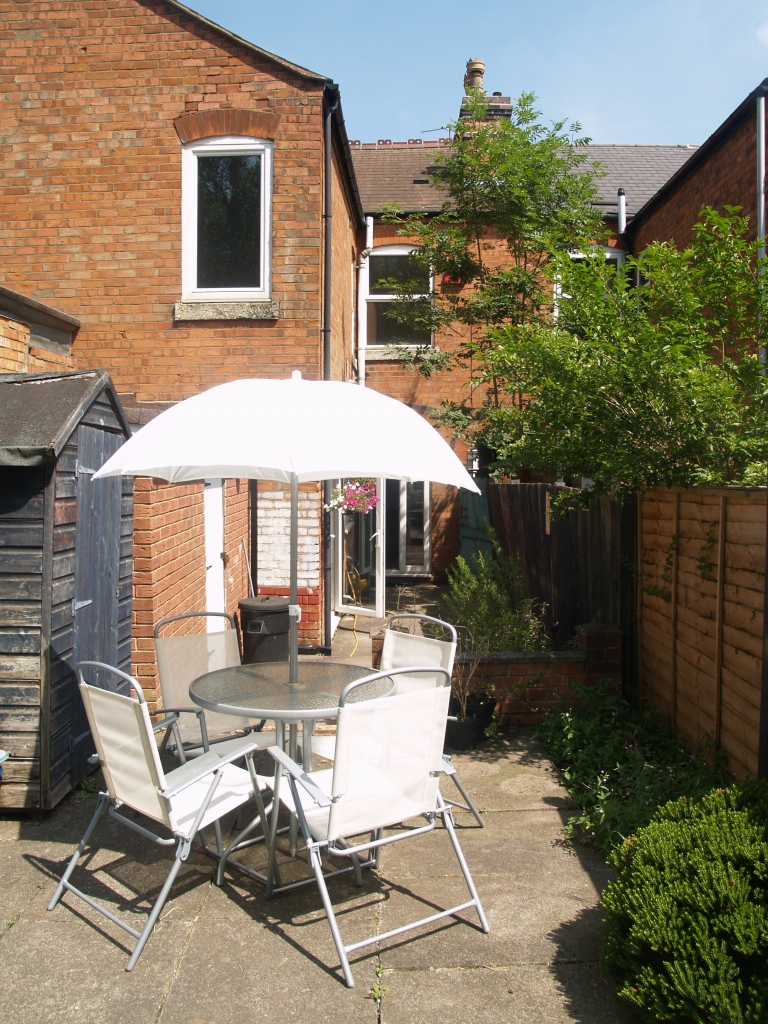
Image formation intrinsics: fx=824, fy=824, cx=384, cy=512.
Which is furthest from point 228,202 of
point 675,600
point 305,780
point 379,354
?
point 305,780

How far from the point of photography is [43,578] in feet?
13.7

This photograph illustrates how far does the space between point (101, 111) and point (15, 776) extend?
271 inches

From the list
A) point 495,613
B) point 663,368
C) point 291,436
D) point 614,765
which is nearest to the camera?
point 291,436

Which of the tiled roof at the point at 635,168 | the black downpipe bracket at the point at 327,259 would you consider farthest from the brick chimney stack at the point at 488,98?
the black downpipe bracket at the point at 327,259

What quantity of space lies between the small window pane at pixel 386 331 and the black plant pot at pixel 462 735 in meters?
9.11

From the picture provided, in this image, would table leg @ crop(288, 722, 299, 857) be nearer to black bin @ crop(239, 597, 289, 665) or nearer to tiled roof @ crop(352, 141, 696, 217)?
black bin @ crop(239, 597, 289, 665)

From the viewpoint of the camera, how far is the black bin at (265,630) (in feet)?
25.5

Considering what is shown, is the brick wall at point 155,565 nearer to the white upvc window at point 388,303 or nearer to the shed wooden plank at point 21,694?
the shed wooden plank at point 21,694

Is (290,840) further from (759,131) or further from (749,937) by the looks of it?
(759,131)

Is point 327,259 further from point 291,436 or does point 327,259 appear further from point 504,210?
point 291,436

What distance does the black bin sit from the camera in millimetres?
7768

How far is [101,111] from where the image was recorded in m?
8.35

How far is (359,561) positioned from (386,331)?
3.97 meters

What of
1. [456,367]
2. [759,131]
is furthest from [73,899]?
Result: [456,367]
